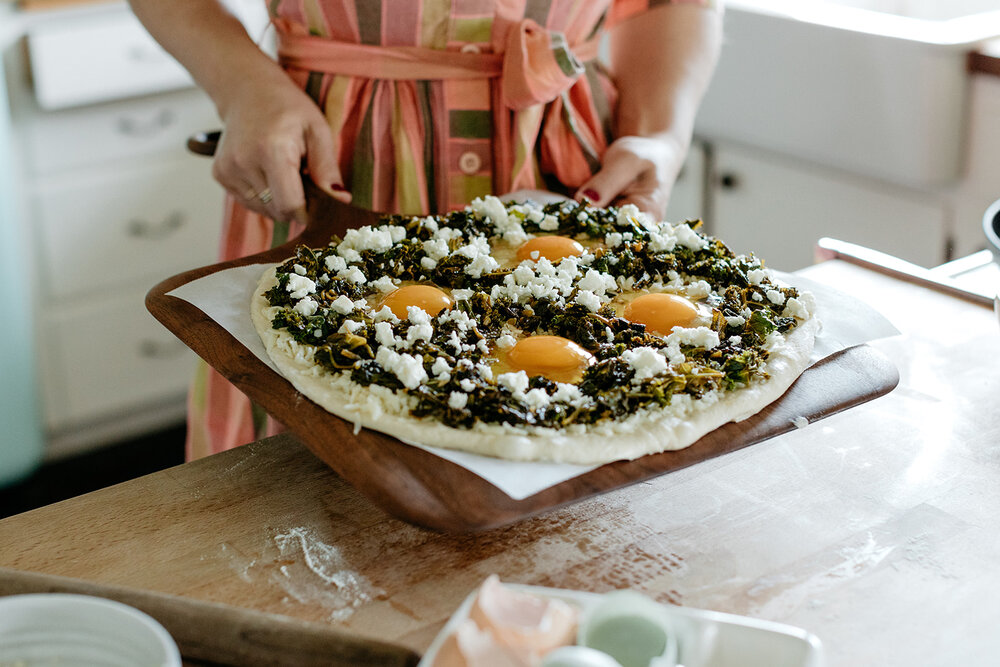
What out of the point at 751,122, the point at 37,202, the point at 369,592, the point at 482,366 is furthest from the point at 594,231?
the point at 37,202

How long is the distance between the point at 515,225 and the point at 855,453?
0.46 m

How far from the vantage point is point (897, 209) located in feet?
6.96

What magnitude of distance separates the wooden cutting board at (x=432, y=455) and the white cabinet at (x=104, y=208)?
4.94 ft

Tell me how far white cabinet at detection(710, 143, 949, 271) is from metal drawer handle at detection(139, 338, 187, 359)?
1386mm

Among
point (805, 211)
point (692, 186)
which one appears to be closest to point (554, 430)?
point (805, 211)

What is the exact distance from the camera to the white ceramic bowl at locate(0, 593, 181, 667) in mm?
588

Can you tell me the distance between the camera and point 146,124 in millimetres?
2520

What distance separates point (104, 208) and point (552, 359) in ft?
6.16

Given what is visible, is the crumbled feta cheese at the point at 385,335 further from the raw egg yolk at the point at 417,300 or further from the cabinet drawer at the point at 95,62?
the cabinet drawer at the point at 95,62

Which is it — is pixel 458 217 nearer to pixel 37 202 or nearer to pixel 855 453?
pixel 855 453

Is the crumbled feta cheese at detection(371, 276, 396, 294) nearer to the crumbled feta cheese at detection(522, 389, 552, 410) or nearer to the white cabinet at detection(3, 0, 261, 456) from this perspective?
the crumbled feta cheese at detection(522, 389, 552, 410)

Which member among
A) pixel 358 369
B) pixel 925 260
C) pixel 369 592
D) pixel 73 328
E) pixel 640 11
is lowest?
pixel 73 328

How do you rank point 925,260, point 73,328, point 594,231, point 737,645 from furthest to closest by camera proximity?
point 73,328 < point 925,260 < point 594,231 < point 737,645

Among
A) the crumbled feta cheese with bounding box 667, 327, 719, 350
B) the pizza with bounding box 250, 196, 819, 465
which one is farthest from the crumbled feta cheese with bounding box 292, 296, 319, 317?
the crumbled feta cheese with bounding box 667, 327, 719, 350
